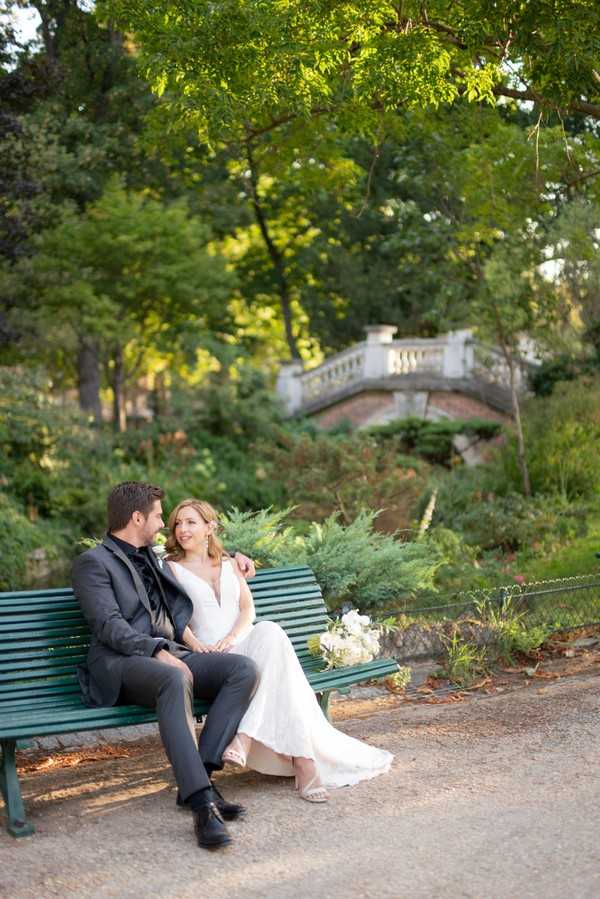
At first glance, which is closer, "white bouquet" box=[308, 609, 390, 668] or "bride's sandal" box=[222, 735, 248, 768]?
"bride's sandal" box=[222, 735, 248, 768]

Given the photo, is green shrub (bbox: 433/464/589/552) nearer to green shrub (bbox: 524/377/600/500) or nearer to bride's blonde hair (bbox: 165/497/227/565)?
green shrub (bbox: 524/377/600/500)

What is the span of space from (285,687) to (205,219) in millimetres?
23687

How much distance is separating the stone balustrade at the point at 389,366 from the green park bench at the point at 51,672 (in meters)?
15.3

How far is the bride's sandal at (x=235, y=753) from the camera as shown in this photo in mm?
5660

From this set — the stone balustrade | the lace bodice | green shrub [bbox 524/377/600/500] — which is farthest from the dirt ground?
the stone balustrade

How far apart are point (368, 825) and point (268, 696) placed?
86cm

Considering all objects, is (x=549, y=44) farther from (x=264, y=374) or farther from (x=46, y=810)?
(x=264, y=374)

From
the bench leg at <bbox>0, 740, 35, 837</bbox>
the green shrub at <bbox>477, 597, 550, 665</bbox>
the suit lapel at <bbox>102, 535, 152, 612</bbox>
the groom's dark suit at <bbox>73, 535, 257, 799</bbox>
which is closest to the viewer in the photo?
the bench leg at <bbox>0, 740, 35, 837</bbox>

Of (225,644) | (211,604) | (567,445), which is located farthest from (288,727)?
(567,445)

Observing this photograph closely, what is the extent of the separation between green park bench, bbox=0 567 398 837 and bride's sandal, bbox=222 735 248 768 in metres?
0.28

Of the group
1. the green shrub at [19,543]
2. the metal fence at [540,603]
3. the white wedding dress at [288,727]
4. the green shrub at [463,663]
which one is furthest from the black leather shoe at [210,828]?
the green shrub at [19,543]

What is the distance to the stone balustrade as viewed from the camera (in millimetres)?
23234

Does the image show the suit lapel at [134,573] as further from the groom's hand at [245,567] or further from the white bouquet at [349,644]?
Answer: the white bouquet at [349,644]

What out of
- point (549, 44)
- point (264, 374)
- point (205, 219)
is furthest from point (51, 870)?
point (205, 219)
